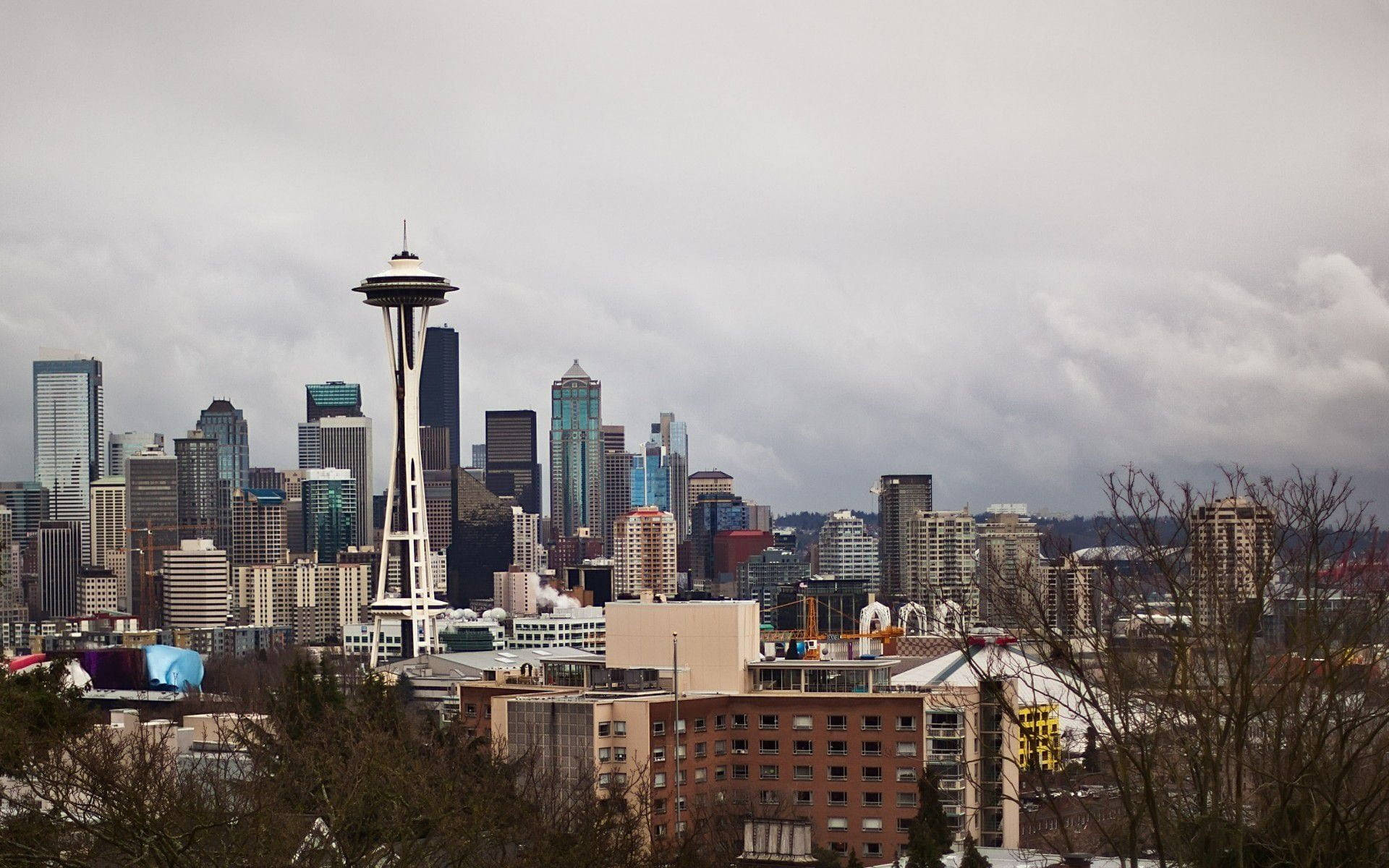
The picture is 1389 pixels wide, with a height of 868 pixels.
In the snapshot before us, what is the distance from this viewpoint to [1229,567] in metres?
18.2

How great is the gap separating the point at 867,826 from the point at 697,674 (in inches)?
222

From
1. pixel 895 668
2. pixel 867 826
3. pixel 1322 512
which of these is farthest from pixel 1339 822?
pixel 895 668

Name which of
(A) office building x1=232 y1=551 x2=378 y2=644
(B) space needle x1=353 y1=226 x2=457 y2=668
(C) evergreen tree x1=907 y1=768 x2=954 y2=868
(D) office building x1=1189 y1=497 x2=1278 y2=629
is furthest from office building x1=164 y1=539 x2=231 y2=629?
→ (D) office building x1=1189 y1=497 x2=1278 y2=629

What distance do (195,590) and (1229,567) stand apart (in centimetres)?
17493

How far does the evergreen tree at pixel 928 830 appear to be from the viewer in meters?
27.4

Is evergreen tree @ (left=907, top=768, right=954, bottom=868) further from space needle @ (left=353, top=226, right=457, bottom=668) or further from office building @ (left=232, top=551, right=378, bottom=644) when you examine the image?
office building @ (left=232, top=551, right=378, bottom=644)

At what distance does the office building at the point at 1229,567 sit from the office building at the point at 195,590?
564 ft

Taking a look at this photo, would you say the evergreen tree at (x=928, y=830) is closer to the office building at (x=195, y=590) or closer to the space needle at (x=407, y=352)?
the space needle at (x=407, y=352)

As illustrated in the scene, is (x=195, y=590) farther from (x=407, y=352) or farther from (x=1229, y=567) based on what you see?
(x=1229, y=567)

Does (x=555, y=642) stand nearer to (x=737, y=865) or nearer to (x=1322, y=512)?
(x=737, y=865)

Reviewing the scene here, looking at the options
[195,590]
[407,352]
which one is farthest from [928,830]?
[195,590]

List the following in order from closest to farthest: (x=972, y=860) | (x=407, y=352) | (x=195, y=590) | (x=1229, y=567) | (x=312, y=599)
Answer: (x=1229, y=567) → (x=972, y=860) → (x=407, y=352) → (x=195, y=590) → (x=312, y=599)

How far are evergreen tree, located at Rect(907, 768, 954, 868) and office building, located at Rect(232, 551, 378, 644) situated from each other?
154927 mm

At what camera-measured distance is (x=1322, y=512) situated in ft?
53.6
